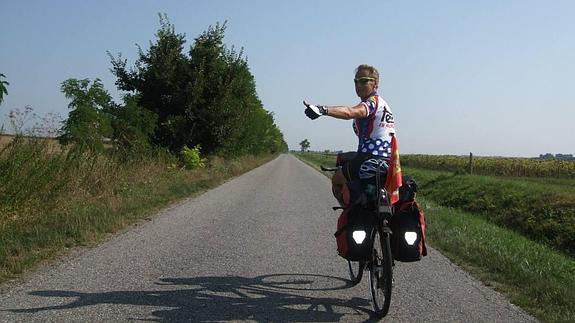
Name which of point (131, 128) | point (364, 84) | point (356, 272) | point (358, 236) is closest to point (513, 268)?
point (356, 272)

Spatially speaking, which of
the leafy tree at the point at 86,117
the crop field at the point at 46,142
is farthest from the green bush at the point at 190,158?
the crop field at the point at 46,142

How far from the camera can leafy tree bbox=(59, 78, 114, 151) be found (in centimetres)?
1318

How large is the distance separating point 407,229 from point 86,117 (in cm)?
1197

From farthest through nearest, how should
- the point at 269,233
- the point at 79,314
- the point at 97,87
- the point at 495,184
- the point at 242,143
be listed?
the point at 242,143 < the point at 495,184 < the point at 97,87 < the point at 269,233 < the point at 79,314

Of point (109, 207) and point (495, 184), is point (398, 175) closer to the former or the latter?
point (109, 207)

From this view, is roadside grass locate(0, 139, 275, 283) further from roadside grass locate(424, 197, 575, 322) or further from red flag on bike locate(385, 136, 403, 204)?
roadside grass locate(424, 197, 575, 322)

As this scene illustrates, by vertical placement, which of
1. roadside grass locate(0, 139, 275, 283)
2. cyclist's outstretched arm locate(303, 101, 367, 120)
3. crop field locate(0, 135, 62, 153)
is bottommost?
roadside grass locate(0, 139, 275, 283)

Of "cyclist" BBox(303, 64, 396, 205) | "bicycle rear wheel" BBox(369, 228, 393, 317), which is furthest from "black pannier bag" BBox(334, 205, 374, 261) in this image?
"cyclist" BBox(303, 64, 396, 205)

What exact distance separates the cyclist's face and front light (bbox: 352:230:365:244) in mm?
1265

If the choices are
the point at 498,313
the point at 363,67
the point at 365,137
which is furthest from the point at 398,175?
the point at 498,313

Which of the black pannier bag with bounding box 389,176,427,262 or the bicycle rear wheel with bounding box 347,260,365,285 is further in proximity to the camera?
the bicycle rear wheel with bounding box 347,260,365,285

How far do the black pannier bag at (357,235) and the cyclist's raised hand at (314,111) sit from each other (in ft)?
3.21

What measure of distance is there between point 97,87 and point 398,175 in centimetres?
1325

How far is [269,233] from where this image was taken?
8688mm
